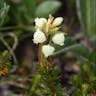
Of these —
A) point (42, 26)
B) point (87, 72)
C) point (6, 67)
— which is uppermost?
point (42, 26)

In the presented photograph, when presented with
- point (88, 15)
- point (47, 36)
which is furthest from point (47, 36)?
point (88, 15)

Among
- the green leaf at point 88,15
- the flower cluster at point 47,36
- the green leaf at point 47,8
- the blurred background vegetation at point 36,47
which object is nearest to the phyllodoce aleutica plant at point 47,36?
the flower cluster at point 47,36

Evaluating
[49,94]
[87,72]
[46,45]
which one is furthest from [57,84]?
[87,72]

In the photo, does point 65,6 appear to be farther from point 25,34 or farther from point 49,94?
point 49,94

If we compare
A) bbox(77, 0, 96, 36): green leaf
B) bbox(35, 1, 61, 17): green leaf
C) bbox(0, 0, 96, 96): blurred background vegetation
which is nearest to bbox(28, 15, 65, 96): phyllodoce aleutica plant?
bbox(0, 0, 96, 96): blurred background vegetation

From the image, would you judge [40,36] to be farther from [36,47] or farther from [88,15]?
[36,47]

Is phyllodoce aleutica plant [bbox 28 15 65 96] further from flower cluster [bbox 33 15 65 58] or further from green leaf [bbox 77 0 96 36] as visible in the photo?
green leaf [bbox 77 0 96 36]
